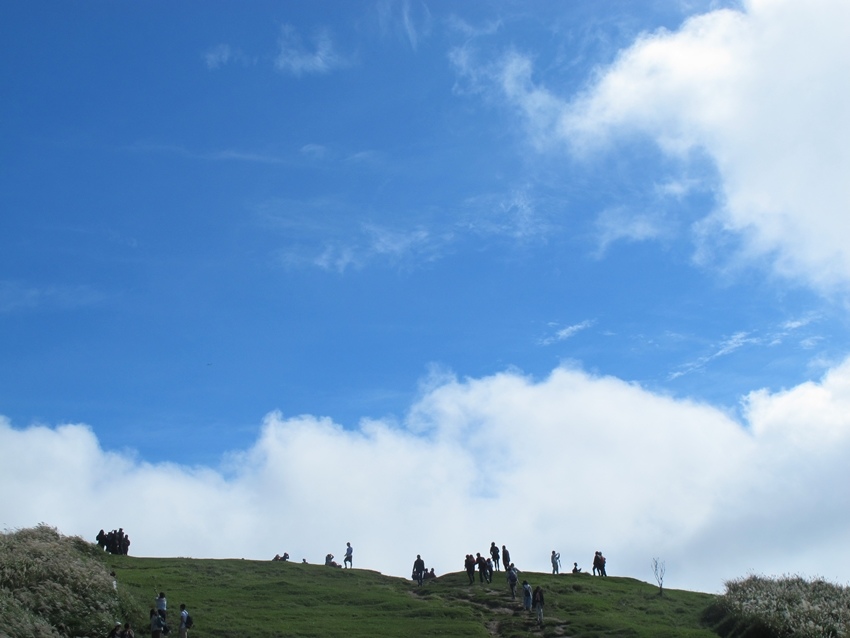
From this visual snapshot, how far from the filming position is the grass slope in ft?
150

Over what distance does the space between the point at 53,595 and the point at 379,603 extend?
19.3m

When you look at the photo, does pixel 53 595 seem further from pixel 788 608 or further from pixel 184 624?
pixel 788 608

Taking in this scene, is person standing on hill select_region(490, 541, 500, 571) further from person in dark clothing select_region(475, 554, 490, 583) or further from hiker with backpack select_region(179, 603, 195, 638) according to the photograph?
hiker with backpack select_region(179, 603, 195, 638)

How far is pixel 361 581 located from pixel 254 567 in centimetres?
919

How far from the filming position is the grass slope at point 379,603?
45750 mm

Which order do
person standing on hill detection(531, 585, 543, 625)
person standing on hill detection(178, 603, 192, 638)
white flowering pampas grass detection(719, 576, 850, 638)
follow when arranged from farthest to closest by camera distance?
person standing on hill detection(531, 585, 543, 625)
white flowering pampas grass detection(719, 576, 850, 638)
person standing on hill detection(178, 603, 192, 638)

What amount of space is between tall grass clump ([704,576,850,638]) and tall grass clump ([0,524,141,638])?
33013mm

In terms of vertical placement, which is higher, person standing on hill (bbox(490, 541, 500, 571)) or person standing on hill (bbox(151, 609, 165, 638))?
person standing on hill (bbox(490, 541, 500, 571))

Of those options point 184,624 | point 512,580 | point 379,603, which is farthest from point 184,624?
point 512,580

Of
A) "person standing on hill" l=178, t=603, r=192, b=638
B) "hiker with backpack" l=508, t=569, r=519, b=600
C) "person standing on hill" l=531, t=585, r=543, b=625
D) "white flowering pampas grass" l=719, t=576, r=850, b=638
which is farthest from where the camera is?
"hiker with backpack" l=508, t=569, r=519, b=600

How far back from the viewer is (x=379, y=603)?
53.6 meters

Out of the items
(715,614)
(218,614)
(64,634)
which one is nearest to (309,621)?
(218,614)

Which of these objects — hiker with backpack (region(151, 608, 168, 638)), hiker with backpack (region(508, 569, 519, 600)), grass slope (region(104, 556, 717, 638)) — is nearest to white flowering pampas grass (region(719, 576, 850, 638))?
grass slope (region(104, 556, 717, 638))

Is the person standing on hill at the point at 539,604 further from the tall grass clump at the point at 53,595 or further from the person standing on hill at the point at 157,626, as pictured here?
the tall grass clump at the point at 53,595
